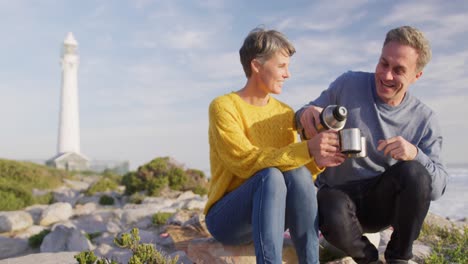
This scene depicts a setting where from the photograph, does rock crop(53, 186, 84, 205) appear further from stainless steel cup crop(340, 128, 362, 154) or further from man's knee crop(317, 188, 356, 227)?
stainless steel cup crop(340, 128, 362, 154)

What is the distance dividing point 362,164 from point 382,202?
0.31m

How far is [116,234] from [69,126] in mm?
32196

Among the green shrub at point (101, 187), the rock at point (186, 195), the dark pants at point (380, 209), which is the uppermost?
the dark pants at point (380, 209)

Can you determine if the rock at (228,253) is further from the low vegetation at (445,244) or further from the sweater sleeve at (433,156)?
the low vegetation at (445,244)

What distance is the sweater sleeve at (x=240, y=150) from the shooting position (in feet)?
10.2

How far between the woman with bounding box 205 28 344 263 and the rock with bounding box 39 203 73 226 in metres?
9.00

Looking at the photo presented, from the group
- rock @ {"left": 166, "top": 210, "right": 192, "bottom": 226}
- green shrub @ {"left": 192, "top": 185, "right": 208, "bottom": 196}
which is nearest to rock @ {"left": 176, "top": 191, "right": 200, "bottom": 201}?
green shrub @ {"left": 192, "top": 185, "right": 208, "bottom": 196}

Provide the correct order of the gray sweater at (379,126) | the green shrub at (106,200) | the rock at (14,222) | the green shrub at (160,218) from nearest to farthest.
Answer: the gray sweater at (379,126) < the green shrub at (160,218) < the rock at (14,222) < the green shrub at (106,200)

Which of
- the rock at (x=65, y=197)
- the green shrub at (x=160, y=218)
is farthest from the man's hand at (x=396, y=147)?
the rock at (x=65, y=197)

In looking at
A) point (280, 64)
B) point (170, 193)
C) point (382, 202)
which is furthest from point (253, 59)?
point (170, 193)

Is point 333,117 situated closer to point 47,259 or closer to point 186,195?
point 47,259

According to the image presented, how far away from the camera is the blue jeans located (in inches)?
119

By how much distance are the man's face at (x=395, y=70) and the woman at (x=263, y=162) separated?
649 millimetres

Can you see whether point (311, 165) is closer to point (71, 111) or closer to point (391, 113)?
point (391, 113)
